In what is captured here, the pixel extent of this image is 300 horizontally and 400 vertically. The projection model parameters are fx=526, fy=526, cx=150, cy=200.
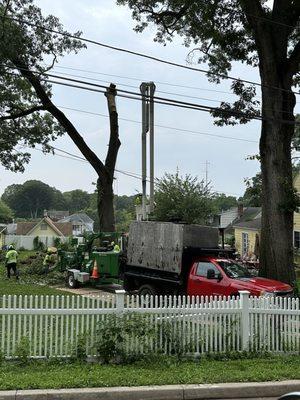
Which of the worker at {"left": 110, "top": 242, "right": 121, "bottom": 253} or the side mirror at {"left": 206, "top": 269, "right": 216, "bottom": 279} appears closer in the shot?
the side mirror at {"left": 206, "top": 269, "right": 216, "bottom": 279}

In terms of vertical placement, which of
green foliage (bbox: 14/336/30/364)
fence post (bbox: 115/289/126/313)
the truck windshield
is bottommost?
green foliage (bbox: 14/336/30/364)

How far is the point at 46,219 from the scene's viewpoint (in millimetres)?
85312

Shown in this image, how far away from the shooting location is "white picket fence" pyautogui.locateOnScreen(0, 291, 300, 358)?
27.2 feet

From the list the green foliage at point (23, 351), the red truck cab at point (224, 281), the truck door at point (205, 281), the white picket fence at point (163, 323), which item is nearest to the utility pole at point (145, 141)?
the red truck cab at point (224, 281)

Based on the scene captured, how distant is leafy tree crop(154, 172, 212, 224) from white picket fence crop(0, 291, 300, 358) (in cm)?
3783

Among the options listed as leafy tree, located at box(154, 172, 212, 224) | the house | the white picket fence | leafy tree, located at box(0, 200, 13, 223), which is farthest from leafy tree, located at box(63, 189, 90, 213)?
the white picket fence

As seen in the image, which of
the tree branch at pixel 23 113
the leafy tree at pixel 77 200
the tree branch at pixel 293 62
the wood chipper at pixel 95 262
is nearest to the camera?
the tree branch at pixel 293 62

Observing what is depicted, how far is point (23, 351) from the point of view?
8.11 meters

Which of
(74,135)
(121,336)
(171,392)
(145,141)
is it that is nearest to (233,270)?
(121,336)

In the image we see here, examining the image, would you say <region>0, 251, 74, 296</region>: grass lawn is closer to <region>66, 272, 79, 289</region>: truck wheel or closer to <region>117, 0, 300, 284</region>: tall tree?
<region>66, 272, 79, 289</region>: truck wheel

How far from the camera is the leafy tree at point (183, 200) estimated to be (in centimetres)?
4797

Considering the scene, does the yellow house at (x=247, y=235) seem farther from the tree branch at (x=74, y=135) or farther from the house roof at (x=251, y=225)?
the tree branch at (x=74, y=135)

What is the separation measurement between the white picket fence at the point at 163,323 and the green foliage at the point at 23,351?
0.07 m

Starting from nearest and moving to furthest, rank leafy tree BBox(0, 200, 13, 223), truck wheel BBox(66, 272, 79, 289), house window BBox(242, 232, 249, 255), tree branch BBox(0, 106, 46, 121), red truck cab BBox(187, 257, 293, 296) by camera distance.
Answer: red truck cab BBox(187, 257, 293, 296), truck wheel BBox(66, 272, 79, 289), tree branch BBox(0, 106, 46, 121), house window BBox(242, 232, 249, 255), leafy tree BBox(0, 200, 13, 223)
